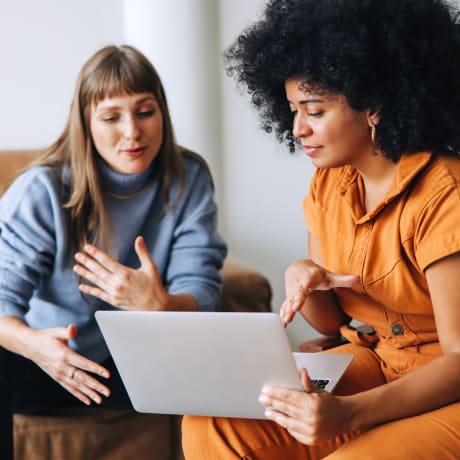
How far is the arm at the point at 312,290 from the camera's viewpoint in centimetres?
140

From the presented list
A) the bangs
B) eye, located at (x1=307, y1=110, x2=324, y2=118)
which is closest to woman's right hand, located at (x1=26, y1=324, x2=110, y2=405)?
the bangs

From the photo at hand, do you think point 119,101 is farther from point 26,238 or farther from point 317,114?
point 317,114

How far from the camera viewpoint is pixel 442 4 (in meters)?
1.45

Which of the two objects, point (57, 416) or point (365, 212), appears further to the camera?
point (57, 416)

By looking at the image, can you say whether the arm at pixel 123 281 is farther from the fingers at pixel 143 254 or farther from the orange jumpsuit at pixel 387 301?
the orange jumpsuit at pixel 387 301

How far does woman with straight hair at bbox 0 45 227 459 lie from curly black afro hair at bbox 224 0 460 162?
0.53 m

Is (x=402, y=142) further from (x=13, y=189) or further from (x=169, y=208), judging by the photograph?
(x=13, y=189)

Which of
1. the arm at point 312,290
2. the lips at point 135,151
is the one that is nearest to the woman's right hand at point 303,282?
the arm at point 312,290

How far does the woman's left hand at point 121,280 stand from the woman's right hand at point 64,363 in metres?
0.11

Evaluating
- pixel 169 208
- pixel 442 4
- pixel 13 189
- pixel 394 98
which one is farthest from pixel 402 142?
pixel 13 189

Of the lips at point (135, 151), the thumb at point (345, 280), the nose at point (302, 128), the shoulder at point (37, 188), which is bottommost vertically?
the thumb at point (345, 280)

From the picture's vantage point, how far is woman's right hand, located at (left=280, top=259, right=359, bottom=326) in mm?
1398

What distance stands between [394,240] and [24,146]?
1.43 metres

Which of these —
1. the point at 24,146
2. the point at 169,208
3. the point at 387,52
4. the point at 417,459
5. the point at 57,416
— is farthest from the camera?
the point at 24,146
